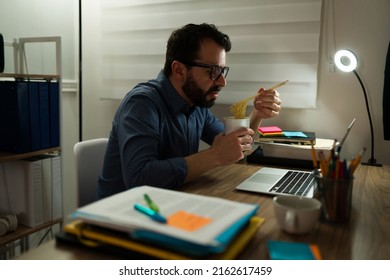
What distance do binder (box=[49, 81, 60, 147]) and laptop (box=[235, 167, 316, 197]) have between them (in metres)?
1.06

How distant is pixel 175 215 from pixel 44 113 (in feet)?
4.30

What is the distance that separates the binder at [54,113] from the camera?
184 cm

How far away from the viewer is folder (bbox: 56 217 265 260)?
67cm

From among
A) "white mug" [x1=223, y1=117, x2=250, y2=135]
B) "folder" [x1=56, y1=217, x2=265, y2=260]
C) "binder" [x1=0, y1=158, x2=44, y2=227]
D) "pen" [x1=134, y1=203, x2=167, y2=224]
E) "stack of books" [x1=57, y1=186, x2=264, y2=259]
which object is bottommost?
"binder" [x1=0, y1=158, x2=44, y2=227]

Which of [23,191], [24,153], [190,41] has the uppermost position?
[190,41]

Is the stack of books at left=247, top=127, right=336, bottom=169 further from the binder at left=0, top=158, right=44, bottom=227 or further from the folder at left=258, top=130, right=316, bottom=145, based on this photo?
the binder at left=0, top=158, right=44, bottom=227

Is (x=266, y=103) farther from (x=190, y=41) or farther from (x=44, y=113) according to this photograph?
(x=44, y=113)

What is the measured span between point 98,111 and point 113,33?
1.59ft

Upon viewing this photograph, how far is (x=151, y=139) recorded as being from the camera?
1236mm

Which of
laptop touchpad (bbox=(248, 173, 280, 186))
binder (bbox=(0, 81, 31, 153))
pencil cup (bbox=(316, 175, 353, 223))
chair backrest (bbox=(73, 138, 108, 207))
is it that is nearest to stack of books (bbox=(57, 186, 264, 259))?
pencil cup (bbox=(316, 175, 353, 223))

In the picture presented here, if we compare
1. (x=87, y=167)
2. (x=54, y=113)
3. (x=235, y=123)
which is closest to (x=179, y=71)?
(x=235, y=123)

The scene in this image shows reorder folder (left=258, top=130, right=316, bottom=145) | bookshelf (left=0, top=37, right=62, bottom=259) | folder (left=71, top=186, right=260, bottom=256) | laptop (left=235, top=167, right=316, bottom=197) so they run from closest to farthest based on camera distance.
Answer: folder (left=71, top=186, right=260, bottom=256) < laptop (left=235, top=167, right=316, bottom=197) < folder (left=258, top=130, right=316, bottom=145) < bookshelf (left=0, top=37, right=62, bottom=259)

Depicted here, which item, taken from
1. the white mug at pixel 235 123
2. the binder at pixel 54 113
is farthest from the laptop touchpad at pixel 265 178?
the binder at pixel 54 113
